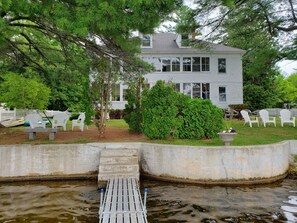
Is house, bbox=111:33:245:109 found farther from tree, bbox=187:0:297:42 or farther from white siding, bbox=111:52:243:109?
tree, bbox=187:0:297:42

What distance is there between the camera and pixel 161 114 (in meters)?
10.2


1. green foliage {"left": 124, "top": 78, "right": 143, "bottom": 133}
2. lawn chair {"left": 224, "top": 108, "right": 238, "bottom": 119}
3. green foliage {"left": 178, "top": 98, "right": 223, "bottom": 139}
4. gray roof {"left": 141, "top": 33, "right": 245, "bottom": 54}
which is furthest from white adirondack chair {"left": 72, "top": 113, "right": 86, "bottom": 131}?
gray roof {"left": 141, "top": 33, "right": 245, "bottom": 54}

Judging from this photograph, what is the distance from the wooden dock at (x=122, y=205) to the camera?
478cm

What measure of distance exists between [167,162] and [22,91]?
9377 millimetres

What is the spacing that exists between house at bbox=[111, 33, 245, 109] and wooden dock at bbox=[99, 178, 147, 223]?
17.8 metres

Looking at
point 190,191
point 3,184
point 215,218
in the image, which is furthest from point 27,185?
point 215,218

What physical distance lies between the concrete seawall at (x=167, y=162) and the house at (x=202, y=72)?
15492mm

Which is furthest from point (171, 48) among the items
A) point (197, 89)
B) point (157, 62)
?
point (197, 89)

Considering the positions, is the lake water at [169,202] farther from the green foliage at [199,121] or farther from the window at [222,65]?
the window at [222,65]

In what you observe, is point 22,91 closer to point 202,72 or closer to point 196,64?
point 196,64

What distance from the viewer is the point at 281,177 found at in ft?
28.1

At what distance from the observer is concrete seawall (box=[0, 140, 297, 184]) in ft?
26.7

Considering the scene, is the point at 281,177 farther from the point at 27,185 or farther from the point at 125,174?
the point at 27,185

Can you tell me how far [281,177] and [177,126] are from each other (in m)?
3.93
